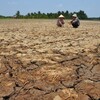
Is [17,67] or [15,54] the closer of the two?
[17,67]

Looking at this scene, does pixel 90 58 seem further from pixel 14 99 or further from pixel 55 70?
pixel 14 99

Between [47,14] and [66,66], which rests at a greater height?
[66,66]

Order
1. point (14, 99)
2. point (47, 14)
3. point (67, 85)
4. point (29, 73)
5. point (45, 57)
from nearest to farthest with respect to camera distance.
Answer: point (14, 99), point (67, 85), point (29, 73), point (45, 57), point (47, 14)

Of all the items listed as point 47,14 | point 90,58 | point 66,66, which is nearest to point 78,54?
point 90,58

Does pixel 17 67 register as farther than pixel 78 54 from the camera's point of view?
No

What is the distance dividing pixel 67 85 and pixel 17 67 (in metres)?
1.10

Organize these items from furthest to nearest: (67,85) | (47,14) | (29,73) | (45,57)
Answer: (47,14)
(45,57)
(29,73)
(67,85)

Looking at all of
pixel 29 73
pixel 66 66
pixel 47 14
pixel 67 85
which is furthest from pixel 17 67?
pixel 47 14

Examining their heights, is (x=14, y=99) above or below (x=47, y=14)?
above

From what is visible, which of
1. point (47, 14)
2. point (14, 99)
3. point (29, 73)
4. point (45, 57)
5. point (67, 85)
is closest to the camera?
point (14, 99)

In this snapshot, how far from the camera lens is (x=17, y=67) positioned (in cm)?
558

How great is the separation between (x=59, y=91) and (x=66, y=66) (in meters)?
1.01

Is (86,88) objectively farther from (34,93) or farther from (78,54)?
(78,54)

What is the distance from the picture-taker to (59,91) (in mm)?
4590
